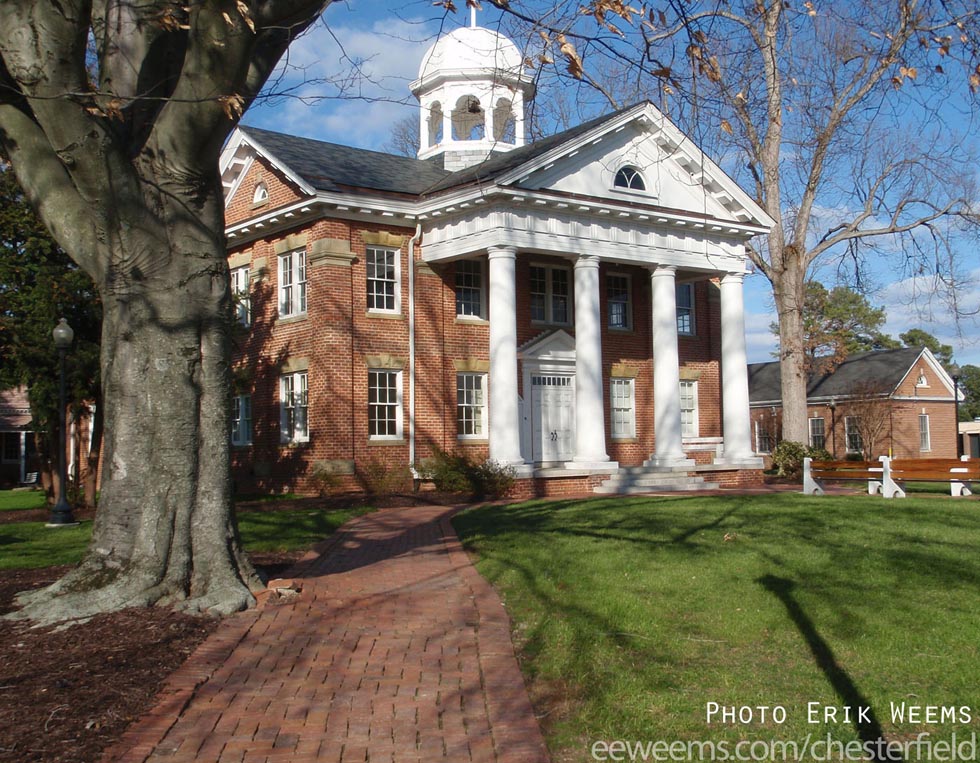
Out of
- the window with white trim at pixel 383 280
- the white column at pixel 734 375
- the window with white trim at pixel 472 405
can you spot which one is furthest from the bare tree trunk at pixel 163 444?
the white column at pixel 734 375

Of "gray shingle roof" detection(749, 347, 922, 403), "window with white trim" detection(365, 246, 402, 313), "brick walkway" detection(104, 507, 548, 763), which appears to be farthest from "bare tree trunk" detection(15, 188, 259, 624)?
"gray shingle roof" detection(749, 347, 922, 403)

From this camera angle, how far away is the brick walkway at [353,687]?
510 cm

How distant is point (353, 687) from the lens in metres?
A: 6.20

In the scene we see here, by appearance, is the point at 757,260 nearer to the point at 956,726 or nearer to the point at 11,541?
the point at 11,541

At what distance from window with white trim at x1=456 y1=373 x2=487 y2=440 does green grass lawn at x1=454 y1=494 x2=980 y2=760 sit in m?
11.2

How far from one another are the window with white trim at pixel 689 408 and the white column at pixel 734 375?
8.59 feet

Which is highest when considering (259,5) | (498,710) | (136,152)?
(259,5)

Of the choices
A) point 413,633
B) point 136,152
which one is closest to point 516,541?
point 413,633

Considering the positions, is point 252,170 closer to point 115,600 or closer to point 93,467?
point 93,467

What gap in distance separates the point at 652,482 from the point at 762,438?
92.1 feet

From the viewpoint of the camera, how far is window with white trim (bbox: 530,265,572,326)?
2581cm

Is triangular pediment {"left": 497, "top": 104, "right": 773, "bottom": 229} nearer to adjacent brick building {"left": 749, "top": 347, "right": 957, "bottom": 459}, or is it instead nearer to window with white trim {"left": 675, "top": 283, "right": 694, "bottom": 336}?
window with white trim {"left": 675, "top": 283, "right": 694, "bottom": 336}

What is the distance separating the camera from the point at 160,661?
265 inches

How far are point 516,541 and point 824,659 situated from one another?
6.32 m
